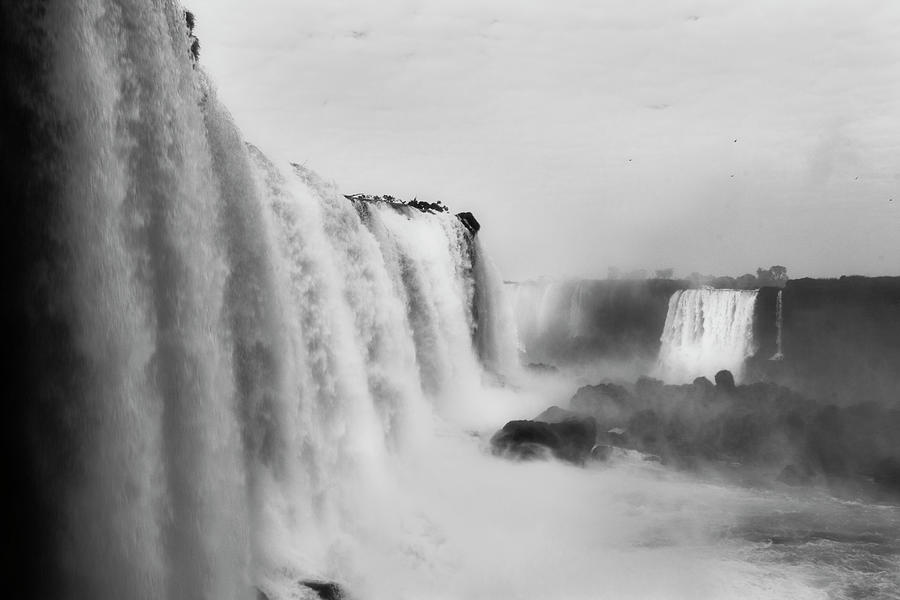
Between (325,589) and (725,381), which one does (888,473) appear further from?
(325,589)

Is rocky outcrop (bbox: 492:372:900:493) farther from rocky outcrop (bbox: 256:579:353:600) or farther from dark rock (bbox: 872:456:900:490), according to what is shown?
rocky outcrop (bbox: 256:579:353:600)

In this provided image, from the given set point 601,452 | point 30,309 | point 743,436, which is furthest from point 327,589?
point 743,436

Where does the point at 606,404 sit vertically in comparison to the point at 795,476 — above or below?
above

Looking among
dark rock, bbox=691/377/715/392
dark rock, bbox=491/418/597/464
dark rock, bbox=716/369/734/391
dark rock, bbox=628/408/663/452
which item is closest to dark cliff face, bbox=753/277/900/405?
dark rock, bbox=716/369/734/391

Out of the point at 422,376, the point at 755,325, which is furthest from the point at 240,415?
the point at 755,325

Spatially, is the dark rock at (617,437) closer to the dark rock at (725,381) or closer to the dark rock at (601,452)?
the dark rock at (601,452)

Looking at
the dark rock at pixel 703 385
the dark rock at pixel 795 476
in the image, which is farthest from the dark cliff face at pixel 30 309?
the dark rock at pixel 703 385

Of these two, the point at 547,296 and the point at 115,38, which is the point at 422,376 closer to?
the point at 115,38
